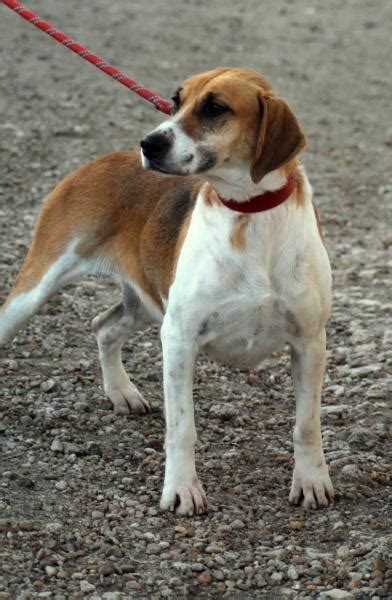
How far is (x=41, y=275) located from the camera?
241 inches

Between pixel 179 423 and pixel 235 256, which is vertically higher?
pixel 235 256

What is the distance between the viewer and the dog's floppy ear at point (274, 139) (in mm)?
4824

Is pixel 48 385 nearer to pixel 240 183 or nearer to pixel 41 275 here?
pixel 41 275

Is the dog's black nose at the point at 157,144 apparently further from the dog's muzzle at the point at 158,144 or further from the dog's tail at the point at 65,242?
the dog's tail at the point at 65,242

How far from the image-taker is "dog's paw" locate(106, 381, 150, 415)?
643 centimetres

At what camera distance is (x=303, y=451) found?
17.8 feet

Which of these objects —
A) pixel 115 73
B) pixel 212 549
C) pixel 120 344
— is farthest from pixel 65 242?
pixel 212 549

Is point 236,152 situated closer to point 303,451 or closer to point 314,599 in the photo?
point 303,451

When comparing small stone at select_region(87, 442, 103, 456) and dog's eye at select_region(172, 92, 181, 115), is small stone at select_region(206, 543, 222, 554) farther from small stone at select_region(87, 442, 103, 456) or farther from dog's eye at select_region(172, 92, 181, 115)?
dog's eye at select_region(172, 92, 181, 115)

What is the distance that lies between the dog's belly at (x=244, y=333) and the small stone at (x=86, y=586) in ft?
3.78

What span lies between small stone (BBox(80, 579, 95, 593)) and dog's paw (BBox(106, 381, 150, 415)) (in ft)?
5.83

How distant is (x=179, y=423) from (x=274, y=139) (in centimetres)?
132

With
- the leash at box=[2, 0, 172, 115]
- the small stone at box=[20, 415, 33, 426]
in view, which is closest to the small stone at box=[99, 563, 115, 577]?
the small stone at box=[20, 415, 33, 426]

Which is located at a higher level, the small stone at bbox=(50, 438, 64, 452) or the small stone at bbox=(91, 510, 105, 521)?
the small stone at bbox=(91, 510, 105, 521)
